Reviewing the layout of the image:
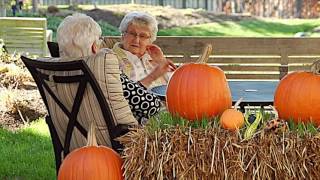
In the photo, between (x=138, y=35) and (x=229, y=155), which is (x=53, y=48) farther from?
(x=229, y=155)

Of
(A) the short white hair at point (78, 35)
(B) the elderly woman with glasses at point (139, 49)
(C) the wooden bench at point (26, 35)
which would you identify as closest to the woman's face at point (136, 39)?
(B) the elderly woman with glasses at point (139, 49)

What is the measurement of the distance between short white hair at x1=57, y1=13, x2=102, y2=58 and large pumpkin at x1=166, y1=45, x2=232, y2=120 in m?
0.71

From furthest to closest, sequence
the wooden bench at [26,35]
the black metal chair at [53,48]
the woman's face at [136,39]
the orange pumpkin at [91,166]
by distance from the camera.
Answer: the wooden bench at [26,35]
the woman's face at [136,39]
the black metal chair at [53,48]
the orange pumpkin at [91,166]

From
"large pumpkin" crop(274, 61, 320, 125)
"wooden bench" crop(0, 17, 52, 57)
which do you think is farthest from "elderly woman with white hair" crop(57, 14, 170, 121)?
"wooden bench" crop(0, 17, 52, 57)

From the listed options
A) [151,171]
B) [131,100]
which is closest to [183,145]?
[151,171]

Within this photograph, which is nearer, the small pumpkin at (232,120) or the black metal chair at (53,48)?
the small pumpkin at (232,120)

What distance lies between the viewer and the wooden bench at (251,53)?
7.21 metres

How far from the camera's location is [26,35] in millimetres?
11789

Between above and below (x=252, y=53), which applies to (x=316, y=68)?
above

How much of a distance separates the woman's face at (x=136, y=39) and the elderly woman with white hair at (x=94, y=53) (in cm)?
130

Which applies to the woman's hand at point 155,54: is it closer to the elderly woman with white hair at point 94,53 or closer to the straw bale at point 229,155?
the elderly woman with white hair at point 94,53

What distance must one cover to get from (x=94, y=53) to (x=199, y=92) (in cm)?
83

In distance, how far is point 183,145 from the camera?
283 cm

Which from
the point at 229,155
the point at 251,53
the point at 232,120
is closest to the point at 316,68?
the point at 232,120
